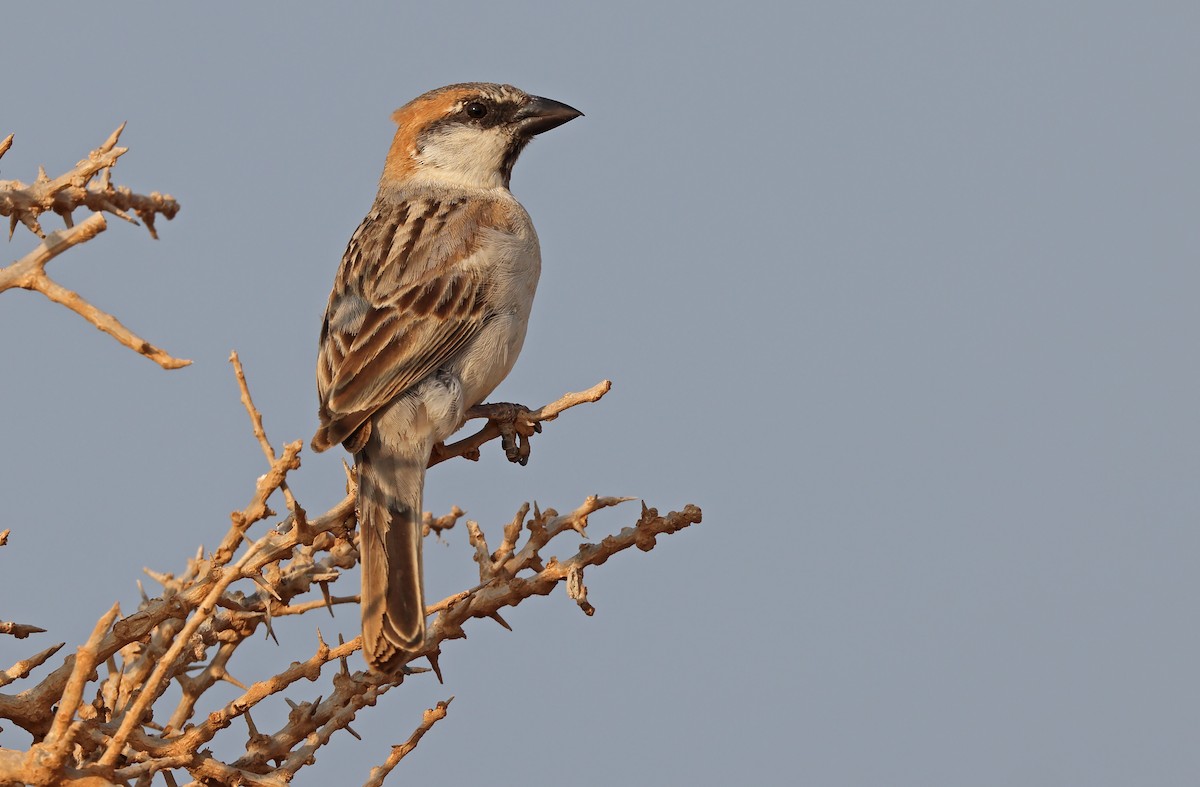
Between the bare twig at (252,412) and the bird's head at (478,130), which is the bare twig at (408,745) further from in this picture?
the bird's head at (478,130)

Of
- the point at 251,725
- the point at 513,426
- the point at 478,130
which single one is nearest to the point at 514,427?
the point at 513,426

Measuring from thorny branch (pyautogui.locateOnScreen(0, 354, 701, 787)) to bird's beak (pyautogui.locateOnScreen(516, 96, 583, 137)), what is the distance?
292cm

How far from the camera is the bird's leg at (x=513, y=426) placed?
5234 millimetres

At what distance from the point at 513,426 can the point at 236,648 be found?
151 cm

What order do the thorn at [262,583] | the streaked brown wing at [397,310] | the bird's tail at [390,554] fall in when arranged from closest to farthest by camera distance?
the thorn at [262,583] < the bird's tail at [390,554] < the streaked brown wing at [397,310]

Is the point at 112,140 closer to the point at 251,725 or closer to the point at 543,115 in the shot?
the point at 251,725

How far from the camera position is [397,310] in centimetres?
555

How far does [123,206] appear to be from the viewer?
3.44 m

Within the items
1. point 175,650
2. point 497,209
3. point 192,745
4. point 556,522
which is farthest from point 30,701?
point 497,209

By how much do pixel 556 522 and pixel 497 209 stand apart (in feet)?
8.23

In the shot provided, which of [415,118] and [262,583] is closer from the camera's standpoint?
[262,583]

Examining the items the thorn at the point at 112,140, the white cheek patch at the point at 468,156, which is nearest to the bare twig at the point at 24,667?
the thorn at the point at 112,140

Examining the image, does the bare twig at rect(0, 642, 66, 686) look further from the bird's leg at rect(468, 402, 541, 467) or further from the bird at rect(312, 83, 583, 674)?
the bird's leg at rect(468, 402, 541, 467)

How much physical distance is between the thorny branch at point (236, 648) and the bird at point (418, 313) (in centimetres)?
16
